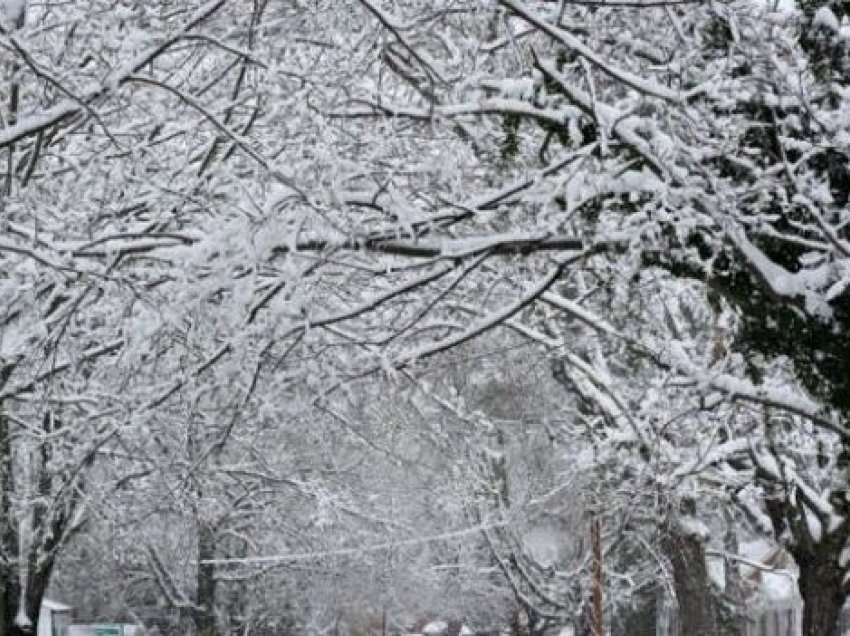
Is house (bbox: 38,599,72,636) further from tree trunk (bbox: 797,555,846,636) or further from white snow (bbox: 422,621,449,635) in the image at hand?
white snow (bbox: 422,621,449,635)

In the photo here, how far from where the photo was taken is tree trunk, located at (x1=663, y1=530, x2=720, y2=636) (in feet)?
52.5

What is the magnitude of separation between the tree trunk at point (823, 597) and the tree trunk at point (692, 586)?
153 centimetres

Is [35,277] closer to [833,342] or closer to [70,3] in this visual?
[70,3]

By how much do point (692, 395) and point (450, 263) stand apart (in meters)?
3.70

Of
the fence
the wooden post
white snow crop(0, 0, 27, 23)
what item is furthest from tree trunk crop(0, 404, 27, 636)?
the fence

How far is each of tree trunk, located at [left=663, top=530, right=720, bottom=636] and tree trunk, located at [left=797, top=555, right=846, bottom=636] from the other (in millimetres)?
1525

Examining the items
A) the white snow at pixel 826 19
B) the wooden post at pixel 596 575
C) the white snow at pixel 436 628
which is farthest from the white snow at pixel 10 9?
the white snow at pixel 436 628

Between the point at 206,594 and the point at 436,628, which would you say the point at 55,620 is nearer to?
the point at 206,594

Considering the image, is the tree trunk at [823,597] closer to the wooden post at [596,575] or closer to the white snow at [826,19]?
the wooden post at [596,575]

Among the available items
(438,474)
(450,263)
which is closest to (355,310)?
(450,263)

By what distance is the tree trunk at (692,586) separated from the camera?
16.0m

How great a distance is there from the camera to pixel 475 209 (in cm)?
723

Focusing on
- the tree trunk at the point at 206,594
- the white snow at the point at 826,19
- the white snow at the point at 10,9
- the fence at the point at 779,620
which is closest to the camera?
the white snow at the point at 826,19

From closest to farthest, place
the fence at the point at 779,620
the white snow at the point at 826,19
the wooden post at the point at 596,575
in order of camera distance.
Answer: the white snow at the point at 826,19 < the wooden post at the point at 596,575 < the fence at the point at 779,620
